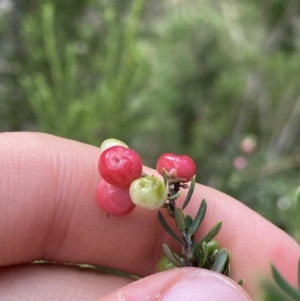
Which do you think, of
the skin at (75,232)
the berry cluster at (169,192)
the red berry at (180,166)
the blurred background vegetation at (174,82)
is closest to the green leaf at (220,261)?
the berry cluster at (169,192)

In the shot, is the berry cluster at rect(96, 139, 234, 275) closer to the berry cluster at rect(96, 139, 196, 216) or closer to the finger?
the berry cluster at rect(96, 139, 196, 216)

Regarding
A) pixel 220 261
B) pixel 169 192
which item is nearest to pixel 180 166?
pixel 169 192

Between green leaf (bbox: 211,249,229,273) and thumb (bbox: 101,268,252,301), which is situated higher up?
green leaf (bbox: 211,249,229,273)

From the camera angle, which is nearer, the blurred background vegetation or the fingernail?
the fingernail

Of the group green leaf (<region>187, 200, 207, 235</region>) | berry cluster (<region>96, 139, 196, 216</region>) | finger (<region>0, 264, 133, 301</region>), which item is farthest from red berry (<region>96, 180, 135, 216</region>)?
finger (<region>0, 264, 133, 301</region>)

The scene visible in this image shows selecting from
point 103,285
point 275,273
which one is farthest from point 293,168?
point 275,273
